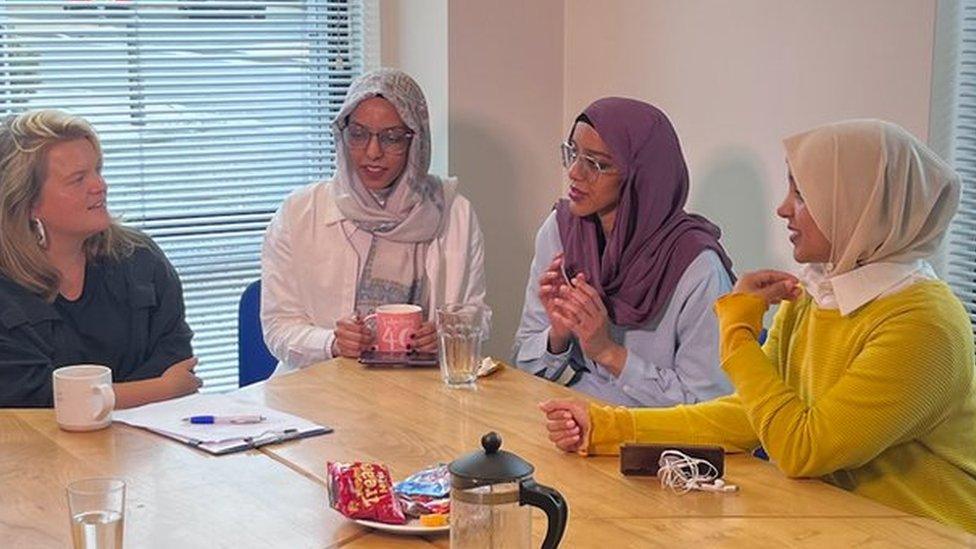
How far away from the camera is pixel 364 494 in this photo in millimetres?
1848

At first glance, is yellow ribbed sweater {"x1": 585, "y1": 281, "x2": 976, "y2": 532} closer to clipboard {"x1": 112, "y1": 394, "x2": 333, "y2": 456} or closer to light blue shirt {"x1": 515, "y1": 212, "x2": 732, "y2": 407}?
light blue shirt {"x1": 515, "y1": 212, "x2": 732, "y2": 407}

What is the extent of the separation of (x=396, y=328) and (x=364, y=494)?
942 millimetres

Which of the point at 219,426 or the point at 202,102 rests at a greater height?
the point at 202,102

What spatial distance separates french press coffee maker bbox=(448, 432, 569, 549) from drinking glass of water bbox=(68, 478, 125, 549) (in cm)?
44

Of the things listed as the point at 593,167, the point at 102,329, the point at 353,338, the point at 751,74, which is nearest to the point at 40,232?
the point at 102,329

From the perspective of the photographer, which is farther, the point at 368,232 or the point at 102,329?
the point at 368,232

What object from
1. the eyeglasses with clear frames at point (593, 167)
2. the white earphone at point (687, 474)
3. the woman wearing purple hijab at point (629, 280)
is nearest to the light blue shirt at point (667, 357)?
the woman wearing purple hijab at point (629, 280)

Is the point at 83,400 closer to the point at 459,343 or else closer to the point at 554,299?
the point at 459,343

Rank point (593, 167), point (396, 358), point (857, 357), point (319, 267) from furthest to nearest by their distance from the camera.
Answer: point (319, 267) → point (593, 167) → point (396, 358) → point (857, 357)

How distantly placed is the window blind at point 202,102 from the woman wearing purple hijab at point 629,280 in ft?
3.94

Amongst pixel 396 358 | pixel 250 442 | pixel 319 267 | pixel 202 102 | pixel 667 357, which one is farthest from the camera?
pixel 202 102

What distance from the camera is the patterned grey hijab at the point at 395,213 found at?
3244mm

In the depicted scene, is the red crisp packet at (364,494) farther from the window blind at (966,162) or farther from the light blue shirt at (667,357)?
the window blind at (966,162)

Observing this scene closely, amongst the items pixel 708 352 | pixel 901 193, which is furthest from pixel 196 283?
pixel 901 193
